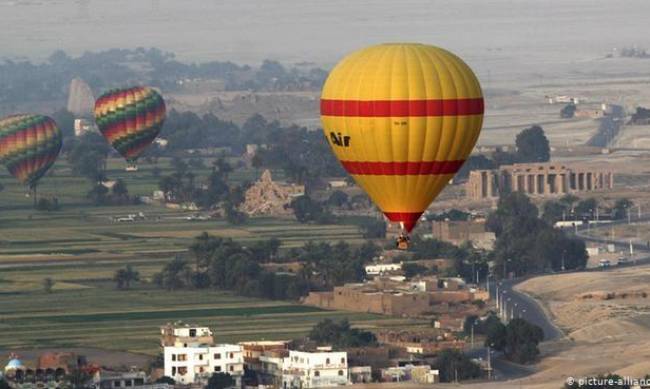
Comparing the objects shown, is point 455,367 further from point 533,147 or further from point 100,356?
point 533,147

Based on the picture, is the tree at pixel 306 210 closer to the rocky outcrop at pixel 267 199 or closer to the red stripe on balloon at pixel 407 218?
the rocky outcrop at pixel 267 199

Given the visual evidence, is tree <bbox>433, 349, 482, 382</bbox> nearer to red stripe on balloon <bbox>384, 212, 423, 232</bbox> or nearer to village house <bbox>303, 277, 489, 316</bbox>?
village house <bbox>303, 277, 489, 316</bbox>

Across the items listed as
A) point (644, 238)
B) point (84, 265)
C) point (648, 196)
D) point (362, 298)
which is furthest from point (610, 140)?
point (362, 298)

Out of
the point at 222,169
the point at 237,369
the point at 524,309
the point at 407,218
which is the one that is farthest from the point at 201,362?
the point at 222,169

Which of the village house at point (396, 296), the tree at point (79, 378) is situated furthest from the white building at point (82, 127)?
the tree at point (79, 378)

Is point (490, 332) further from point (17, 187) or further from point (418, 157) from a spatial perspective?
point (17, 187)

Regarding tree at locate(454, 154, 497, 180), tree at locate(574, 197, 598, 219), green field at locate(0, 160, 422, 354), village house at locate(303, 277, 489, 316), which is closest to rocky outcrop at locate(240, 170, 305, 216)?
green field at locate(0, 160, 422, 354)
